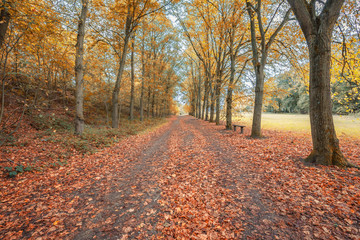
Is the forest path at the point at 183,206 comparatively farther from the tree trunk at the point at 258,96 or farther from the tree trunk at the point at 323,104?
the tree trunk at the point at 258,96

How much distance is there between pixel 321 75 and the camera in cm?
492

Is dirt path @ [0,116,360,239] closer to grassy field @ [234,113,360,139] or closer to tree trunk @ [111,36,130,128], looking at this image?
grassy field @ [234,113,360,139]

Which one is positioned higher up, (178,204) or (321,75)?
(321,75)

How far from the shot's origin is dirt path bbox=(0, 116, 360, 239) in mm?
2676

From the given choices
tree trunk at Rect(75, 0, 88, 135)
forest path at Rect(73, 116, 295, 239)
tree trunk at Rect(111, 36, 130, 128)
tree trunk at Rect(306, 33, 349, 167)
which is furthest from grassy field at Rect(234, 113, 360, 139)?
tree trunk at Rect(75, 0, 88, 135)

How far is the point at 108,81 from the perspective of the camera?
15.4m

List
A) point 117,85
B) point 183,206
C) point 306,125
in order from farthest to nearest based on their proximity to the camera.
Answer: point 306,125, point 117,85, point 183,206

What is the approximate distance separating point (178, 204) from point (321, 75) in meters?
6.21

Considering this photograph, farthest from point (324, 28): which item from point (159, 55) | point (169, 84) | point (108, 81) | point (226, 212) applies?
point (169, 84)

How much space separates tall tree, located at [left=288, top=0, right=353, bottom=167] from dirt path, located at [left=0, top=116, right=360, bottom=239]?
0.75m

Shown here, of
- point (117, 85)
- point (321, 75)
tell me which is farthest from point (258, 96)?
point (117, 85)

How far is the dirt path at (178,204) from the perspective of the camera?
A: 2.68 metres

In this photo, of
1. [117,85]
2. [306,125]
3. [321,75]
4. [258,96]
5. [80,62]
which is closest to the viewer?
[321,75]

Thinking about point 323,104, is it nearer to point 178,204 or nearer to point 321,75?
point 321,75
